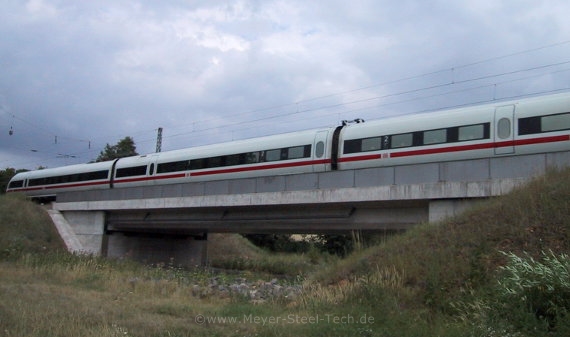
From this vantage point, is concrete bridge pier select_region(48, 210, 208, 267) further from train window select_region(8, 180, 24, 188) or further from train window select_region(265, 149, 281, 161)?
train window select_region(8, 180, 24, 188)

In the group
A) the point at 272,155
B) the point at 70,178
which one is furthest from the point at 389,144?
the point at 70,178

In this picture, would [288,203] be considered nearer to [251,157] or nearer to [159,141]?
[251,157]

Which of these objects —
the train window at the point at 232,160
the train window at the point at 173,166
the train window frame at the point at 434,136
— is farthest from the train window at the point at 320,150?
the train window at the point at 173,166

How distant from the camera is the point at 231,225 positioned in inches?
1069

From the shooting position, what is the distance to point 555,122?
17.1 metres

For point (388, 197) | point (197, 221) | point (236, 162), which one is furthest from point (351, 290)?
point (197, 221)

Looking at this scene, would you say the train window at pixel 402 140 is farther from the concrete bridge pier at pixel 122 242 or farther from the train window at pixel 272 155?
the concrete bridge pier at pixel 122 242

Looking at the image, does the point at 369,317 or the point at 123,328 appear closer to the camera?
the point at 123,328

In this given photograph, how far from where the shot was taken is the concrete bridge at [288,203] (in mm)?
16672

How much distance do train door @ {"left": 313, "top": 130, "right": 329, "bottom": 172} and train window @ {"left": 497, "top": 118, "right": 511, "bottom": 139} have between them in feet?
23.8

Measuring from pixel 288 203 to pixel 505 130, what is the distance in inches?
334

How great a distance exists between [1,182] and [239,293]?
68.4 metres

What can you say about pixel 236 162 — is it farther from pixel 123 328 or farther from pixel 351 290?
pixel 123 328

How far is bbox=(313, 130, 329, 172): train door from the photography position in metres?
23.0
